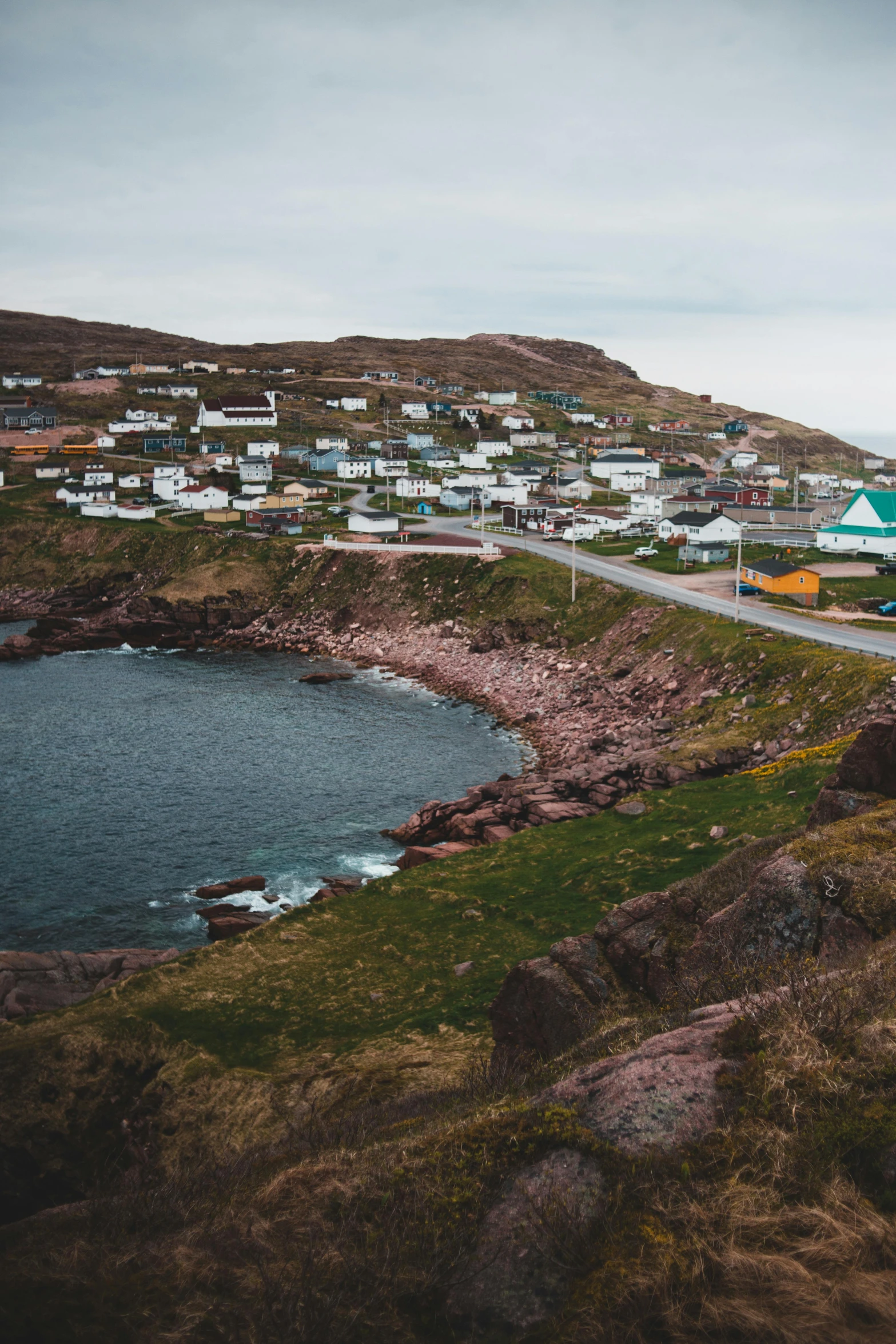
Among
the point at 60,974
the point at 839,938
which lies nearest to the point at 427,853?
the point at 60,974

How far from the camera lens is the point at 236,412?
622ft

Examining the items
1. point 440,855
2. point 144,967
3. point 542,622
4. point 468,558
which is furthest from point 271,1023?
point 468,558

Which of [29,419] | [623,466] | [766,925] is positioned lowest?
[766,925]

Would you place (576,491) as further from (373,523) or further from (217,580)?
(217,580)

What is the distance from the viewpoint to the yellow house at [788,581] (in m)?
71.1

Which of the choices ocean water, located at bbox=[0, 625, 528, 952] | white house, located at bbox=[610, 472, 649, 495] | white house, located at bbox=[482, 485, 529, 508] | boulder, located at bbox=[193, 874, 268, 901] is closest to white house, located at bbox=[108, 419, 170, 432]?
white house, located at bbox=[482, 485, 529, 508]

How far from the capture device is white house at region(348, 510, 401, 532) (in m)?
113

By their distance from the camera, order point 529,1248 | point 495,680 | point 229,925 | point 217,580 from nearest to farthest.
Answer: point 529,1248 → point 229,925 → point 495,680 → point 217,580

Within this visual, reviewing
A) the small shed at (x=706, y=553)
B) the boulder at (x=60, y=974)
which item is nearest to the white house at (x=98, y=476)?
the small shed at (x=706, y=553)

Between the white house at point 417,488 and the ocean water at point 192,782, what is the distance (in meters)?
61.9

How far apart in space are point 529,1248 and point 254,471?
14303 centimetres

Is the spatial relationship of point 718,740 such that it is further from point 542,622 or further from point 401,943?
point 542,622

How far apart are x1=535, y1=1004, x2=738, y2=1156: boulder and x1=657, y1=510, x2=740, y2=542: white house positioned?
90172 millimetres

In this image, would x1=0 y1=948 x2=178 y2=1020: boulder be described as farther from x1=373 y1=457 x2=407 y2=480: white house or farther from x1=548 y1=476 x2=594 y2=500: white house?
x1=373 y1=457 x2=407 y2=480: white house
